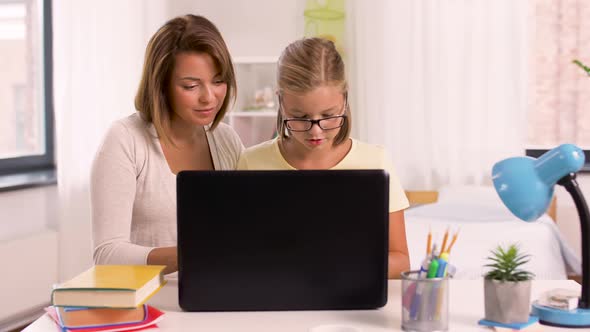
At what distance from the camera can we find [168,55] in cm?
172

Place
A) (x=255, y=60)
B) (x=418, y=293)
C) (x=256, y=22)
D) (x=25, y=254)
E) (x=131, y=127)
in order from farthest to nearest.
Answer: (x=256, y=22)
(x=255, y=60)
(x=25, y=254)
(x=131, y=127)
(x=418, y=293)

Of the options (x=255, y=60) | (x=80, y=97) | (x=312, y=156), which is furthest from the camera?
(x=255, y=60)

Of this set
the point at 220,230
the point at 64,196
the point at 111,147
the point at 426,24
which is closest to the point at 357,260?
the point at 220,230

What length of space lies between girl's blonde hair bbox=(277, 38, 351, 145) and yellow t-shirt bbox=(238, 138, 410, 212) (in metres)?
0.06

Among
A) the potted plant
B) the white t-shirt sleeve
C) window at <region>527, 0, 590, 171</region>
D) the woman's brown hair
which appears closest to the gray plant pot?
the potted plant

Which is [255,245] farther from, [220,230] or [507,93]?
[507,93]

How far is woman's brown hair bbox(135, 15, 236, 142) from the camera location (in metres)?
1.72

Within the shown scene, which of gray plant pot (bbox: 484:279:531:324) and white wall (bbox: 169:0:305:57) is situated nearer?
gray plant pot (bbox: 484:279:531:324)

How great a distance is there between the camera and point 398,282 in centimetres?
152

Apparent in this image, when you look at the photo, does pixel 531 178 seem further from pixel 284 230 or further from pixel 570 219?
pixel 570 219

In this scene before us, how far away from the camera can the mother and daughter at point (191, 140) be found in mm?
1524

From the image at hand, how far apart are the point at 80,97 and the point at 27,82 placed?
416mm

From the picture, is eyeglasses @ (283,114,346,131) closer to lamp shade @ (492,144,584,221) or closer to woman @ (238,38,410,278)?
woman @ (238,38,410,278)

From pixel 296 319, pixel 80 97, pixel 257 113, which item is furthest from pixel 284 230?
pixel 257 113
